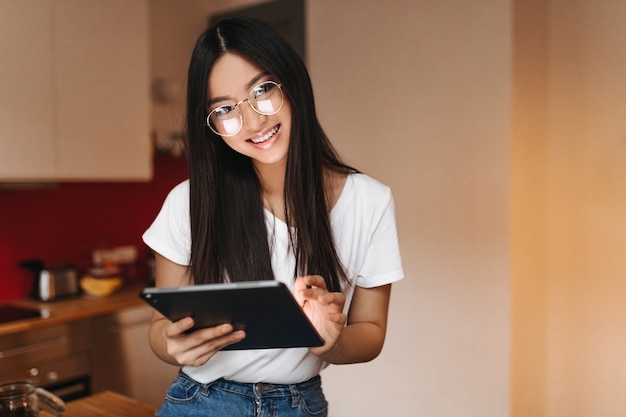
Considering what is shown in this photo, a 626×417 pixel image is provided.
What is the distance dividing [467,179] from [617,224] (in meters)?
0.62

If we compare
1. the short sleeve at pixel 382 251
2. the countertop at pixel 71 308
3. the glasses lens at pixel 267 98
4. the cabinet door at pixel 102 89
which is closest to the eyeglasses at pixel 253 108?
the glasses lens at pixel 267 98

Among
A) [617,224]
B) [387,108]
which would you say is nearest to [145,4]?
[387,108]

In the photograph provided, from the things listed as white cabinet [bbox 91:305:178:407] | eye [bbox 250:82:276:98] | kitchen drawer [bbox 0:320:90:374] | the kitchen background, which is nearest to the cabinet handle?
kitchen drawer [bbox 0:320:90:374]

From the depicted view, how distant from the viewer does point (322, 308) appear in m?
1.04

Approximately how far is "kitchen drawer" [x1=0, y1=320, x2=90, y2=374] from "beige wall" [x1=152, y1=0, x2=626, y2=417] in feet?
4.71

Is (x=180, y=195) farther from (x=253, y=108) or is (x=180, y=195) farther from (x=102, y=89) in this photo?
(x=102, y=89)

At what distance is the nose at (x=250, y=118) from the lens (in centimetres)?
116

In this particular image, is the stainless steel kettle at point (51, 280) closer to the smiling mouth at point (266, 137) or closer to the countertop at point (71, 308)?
the countertop at point (71, 308)

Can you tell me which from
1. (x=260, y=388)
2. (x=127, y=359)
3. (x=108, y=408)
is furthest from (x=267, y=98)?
(x=127, y=359)

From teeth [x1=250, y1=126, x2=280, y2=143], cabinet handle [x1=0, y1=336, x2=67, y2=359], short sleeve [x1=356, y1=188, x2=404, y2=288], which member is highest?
teeth [x1=250, y1=126, x2=280, y2=143]

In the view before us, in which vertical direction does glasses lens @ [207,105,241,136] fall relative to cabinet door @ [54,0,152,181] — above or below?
below

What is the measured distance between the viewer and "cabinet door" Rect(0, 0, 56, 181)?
2.61 metres

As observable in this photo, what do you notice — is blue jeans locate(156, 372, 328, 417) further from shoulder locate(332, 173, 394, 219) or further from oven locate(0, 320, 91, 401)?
oven locate(0, 320, 91, 401)

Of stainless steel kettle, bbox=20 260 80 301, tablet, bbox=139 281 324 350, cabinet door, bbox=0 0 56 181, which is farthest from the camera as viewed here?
stainless steel kettle, bbox=20 260 80 301
